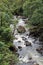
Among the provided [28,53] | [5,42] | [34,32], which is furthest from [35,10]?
[5,42]

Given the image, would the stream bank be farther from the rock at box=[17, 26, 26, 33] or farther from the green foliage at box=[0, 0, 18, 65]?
the green foliage at box=[0, 0, 18, 65]

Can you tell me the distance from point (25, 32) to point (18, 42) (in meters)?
6.63

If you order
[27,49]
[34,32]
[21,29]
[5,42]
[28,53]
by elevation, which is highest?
[5,42]

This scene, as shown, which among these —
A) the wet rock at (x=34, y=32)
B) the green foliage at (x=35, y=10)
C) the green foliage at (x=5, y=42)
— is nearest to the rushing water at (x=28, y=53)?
the wet rock at (x=34, y=32)

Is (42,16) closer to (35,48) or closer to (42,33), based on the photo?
(42,33)

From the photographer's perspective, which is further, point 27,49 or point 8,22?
point 8,22

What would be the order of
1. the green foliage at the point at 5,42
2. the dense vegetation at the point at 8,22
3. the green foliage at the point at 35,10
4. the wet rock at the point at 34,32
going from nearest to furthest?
1. the green foliage at the point at 5,42
2. the dense vegetation at the point at 8,22
3. the green foliage at the point at 35,10
4. the wet rock at the point at 34,32

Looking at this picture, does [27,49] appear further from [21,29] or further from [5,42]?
[21,29]

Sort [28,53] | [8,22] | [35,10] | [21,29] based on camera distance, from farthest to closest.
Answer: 1. [21,29]
2. [35,10]
3. [8,22]
4. [28,53]

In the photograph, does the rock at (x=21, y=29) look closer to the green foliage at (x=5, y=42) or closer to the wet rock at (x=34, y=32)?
the wet rock at (x=34, y=32)

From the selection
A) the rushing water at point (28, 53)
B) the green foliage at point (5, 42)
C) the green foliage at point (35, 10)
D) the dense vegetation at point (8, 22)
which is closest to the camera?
the green foliage at point (5, 42)

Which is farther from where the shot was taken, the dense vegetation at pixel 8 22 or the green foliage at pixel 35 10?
the green foliage at pixel 35 10

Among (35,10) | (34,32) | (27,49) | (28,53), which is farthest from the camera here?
(35,10)

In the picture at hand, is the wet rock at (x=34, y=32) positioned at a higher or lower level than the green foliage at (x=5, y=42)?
lower
